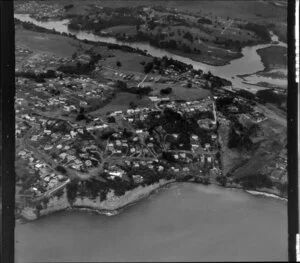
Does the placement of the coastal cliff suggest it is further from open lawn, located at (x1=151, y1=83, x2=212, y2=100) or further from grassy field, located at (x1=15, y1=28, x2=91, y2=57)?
grassy field, located at (x1=15, y1=28, x2=91, y2=57)

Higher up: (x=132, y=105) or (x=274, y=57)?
(x=274, y=57)

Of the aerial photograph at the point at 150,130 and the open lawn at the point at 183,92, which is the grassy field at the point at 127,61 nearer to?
the aerial photograph at the point at 150,130

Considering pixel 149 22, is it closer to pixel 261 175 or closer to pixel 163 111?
pixel 163 111

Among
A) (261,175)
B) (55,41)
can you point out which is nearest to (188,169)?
(261,175)

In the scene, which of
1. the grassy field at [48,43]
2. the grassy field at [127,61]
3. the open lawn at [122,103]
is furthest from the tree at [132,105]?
the grassy field at [48,43]

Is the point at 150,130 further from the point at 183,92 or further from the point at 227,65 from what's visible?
the point at 227,65

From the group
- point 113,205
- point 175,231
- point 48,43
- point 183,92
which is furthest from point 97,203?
point 48,43

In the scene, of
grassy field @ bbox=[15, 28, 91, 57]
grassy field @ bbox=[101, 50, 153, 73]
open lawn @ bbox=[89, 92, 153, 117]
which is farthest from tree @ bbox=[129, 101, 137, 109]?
grassy field @ bbox=[15, 28, 91, 57]
